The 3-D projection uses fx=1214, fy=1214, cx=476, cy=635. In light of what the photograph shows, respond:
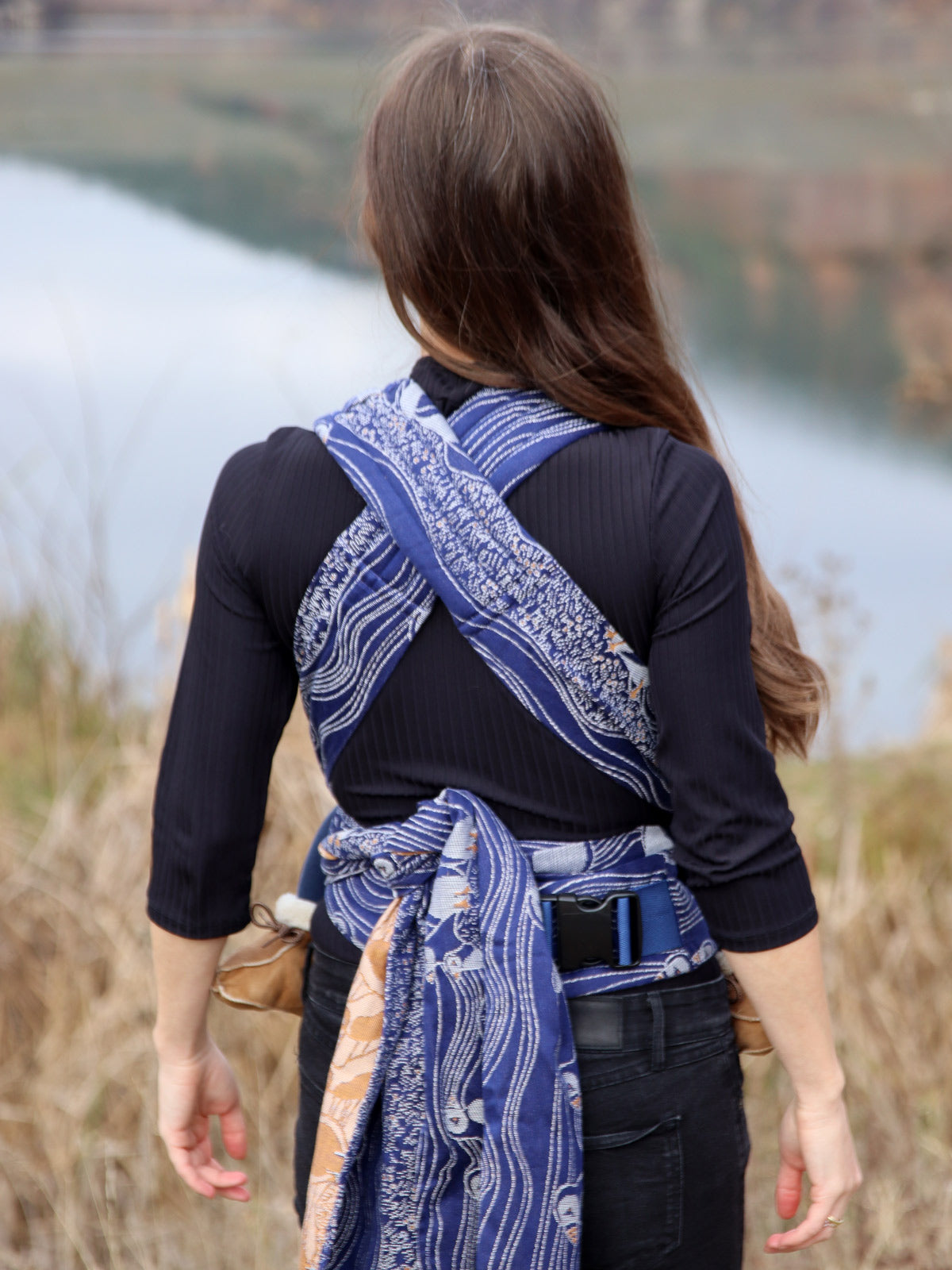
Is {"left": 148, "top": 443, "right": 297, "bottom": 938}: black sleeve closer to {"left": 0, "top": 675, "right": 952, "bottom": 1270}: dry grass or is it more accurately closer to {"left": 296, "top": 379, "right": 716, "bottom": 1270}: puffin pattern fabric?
{"left": 296, "top": 379, "right": 716, "bottom": 1270}: puffin pattern fabric

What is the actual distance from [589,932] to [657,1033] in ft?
0.35

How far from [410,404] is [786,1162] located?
2.55ft

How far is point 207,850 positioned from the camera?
3.70 ft

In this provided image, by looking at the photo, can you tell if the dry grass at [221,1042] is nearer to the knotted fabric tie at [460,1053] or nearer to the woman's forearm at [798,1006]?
the knotted fabric tie at [460,1053]

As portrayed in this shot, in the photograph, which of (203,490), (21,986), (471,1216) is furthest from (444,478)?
Result: (203,490)

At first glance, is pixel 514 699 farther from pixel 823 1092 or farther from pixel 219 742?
pixel 823 1092

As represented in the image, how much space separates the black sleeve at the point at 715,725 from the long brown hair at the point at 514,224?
0.35 ft

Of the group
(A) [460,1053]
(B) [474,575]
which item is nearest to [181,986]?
(A) [460,1053]

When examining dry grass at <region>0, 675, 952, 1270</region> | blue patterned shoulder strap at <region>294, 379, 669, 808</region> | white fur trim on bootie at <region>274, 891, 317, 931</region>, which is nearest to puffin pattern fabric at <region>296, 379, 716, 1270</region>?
blue patterned shoulder strap at <region>294, 379, 669, 808</region>

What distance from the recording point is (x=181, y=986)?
3.86 feet

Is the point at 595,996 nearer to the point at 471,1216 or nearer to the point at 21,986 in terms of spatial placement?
the point at 471,1216

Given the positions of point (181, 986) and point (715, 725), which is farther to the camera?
point (181, 986)

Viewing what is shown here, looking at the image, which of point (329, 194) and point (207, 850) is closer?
point (207, 850)

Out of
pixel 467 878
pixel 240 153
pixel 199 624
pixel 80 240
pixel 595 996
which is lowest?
pixel 595 996
